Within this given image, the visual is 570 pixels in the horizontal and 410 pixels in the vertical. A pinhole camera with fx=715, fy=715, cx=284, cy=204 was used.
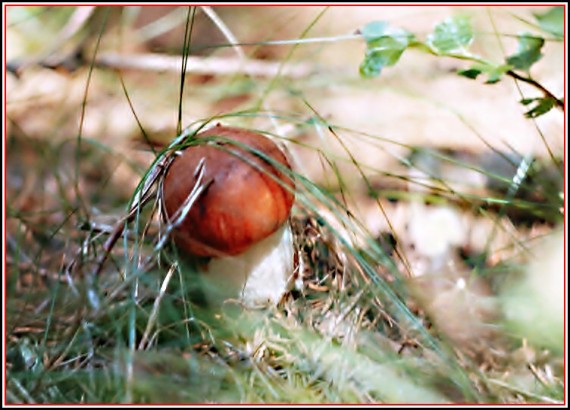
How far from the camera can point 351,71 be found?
2742 mm

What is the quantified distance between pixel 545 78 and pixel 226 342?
147 cm

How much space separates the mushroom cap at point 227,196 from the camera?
1.60 meters

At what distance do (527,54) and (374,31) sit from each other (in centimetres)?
38

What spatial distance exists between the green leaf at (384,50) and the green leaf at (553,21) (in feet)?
0.99

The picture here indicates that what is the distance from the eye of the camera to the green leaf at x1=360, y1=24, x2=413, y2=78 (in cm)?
174

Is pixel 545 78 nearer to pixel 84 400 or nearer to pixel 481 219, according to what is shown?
pixel 481 219

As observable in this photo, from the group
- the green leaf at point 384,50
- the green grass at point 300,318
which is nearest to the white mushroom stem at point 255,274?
the green grass at point 300,318

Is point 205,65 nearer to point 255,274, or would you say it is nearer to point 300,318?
point 255,274

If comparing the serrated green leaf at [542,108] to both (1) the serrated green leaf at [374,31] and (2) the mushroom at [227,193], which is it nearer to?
(1) the serrated green leaf at [374,31]

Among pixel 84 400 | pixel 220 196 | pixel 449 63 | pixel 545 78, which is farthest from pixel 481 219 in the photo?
pixel 84 400

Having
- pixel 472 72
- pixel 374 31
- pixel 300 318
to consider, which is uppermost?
pixel 374 31

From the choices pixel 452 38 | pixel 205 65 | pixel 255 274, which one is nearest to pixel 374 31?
pixel 452 38

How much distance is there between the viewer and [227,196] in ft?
5.24

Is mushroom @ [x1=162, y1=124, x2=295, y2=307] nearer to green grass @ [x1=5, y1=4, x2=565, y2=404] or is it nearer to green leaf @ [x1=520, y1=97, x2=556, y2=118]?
green grass @ [x1=5, y1=4, x2=565, y2=404]
